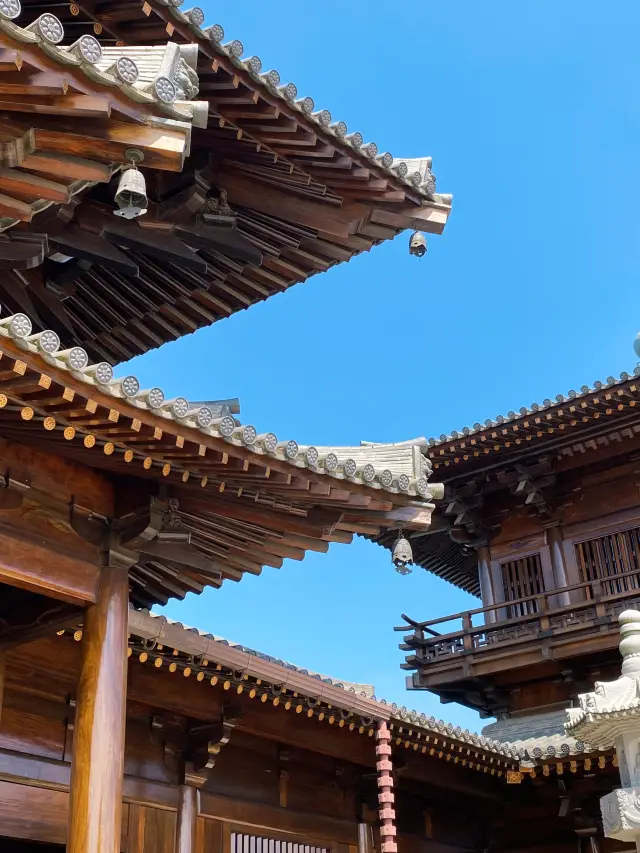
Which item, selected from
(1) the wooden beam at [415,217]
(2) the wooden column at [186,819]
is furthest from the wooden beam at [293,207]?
(2) the wooden column at [186,819]

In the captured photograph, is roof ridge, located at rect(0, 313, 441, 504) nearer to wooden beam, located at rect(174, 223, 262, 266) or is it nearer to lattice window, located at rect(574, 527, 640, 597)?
wooden beam, located at rect(174, 223, 262, 266)

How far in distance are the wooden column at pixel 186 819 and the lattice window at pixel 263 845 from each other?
0.65 m

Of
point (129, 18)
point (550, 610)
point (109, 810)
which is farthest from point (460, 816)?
point (129, 18)

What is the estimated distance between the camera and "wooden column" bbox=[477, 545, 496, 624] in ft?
57.9

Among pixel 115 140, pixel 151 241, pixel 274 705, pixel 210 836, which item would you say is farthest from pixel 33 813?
pixel 115 140

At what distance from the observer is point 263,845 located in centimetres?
1077

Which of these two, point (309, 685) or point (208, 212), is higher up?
point (208, 212)

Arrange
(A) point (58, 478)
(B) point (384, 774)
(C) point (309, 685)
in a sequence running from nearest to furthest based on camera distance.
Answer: (A) point (58, 478)
(C) point (309, 685)
(B) point (384, 774)

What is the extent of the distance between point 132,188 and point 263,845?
25.0 ft

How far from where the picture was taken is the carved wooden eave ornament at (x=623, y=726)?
805 cm

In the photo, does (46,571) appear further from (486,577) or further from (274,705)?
(486,577)

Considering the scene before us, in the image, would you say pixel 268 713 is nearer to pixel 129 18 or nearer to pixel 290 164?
pixel 290 164

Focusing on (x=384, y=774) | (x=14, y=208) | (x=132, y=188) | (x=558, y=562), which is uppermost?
(x=558, y=562)

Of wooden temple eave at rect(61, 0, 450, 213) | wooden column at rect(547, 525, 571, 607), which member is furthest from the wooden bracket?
wooden column at rect(547, 525, 571, 607)
